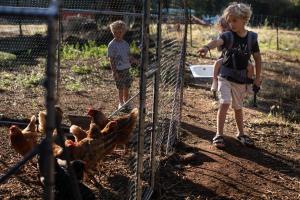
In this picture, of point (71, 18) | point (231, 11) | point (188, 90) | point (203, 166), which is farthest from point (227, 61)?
point (71, 18)

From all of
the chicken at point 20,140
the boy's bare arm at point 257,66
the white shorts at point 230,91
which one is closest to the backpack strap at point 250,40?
the boy's bare arm at point 257,66

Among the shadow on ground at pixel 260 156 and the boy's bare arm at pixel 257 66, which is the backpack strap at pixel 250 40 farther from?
the shadow on ground at pixel 260 156

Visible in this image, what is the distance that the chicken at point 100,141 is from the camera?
4266 mm

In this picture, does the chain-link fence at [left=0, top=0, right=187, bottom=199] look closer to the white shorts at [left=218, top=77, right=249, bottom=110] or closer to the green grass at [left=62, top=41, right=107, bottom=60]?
the green grass at [left=62, top=41, right=107, bottom=60]

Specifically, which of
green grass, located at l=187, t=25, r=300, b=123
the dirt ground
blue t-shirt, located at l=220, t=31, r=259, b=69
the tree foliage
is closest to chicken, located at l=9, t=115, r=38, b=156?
the dirt ground

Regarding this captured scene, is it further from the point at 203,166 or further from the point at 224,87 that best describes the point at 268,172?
the point at 224,87

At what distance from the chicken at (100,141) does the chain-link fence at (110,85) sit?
50mm

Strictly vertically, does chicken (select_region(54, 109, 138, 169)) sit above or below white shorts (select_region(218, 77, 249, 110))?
below

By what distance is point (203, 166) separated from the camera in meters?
5.12

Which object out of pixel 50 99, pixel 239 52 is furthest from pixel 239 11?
pixel 50 99

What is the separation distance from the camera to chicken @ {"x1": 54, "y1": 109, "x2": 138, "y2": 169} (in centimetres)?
427

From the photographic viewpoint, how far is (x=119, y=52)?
277 inches

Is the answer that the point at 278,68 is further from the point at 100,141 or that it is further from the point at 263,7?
the point at 263,7

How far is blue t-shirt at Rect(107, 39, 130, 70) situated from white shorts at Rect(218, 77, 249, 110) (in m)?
1.90
